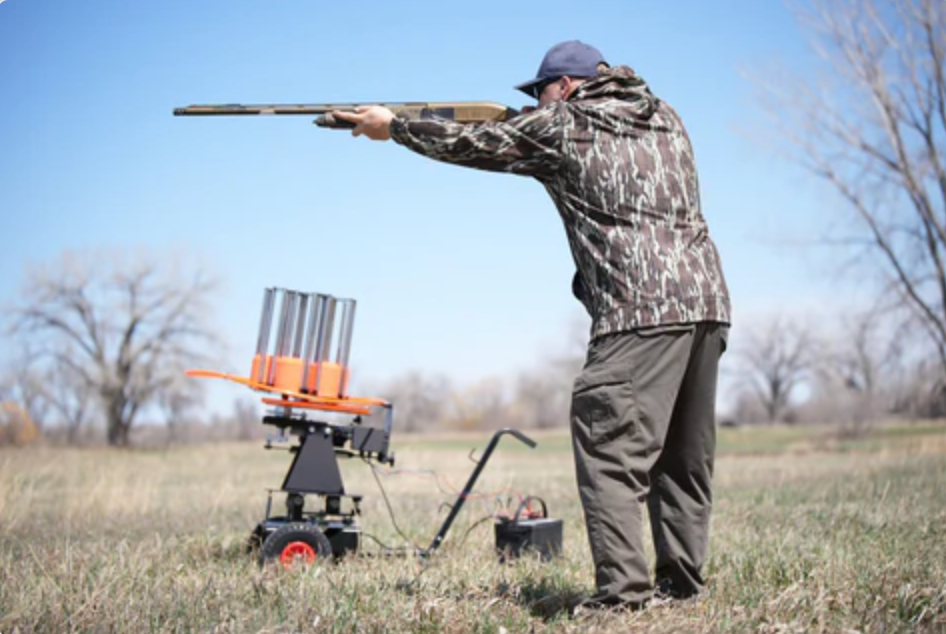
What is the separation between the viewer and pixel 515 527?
6.23 meters

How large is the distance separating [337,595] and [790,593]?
6.14 ft

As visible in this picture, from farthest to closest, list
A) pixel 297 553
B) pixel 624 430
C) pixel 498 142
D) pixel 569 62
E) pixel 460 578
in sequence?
1. pixel 297 553
2. pixel 460 578
3. pixel 569 62
4. pixel 498 142
5. pixel 624 430

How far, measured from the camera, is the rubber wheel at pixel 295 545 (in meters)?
5.75

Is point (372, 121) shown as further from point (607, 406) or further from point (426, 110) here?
point (607, 406)

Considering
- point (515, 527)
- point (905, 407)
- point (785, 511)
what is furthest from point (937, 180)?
point (905, 407)

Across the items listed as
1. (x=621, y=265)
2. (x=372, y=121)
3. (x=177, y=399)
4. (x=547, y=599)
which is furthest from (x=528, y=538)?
(x=177, y=399)

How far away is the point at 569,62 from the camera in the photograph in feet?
13.6

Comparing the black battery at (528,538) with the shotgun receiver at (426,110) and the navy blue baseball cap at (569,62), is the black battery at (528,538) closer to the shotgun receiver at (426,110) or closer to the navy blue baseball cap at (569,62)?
the shotgun receiver at (426,110)

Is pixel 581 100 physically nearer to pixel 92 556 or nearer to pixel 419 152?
pixel 419 152

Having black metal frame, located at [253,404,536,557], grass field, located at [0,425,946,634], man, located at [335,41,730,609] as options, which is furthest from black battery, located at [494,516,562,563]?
man, located at [335,41,730,609]

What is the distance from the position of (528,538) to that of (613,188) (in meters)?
3.02

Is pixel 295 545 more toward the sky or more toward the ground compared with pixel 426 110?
more toward the ground

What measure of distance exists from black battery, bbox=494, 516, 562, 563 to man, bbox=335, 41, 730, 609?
2.24 metres

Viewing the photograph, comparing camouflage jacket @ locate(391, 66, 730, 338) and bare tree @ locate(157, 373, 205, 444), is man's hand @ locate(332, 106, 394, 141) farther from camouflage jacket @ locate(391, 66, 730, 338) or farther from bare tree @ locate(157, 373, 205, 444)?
bare tree @ locate(157, 373, 205, 444)
